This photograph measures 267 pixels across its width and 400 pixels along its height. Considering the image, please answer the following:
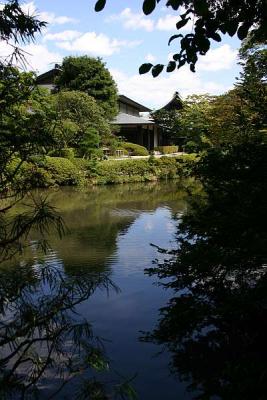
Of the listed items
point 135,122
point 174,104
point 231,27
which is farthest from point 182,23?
point 174,104

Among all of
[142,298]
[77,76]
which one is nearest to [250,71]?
[142,298]

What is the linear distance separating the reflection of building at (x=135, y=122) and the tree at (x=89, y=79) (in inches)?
71.7

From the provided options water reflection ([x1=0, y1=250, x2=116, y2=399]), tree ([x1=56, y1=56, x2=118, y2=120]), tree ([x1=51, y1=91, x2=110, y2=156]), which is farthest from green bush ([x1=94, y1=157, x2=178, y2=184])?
water reflection ([x1=0, y1=250, x2=116, y2=399])

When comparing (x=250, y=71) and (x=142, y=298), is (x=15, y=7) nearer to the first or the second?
(x=142, y=298)

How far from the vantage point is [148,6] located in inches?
88.0

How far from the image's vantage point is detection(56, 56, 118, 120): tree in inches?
1240

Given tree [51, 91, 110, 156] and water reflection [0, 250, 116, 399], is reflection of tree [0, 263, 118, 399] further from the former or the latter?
tree [51, 91, 110, 156]

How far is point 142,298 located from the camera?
23.3 feet

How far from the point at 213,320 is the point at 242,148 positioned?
1.85m

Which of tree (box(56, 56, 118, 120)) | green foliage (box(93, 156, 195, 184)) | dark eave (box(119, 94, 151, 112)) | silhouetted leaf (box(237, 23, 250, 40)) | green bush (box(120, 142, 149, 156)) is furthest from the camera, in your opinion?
dark eave (box(119, 94, 151, 112))

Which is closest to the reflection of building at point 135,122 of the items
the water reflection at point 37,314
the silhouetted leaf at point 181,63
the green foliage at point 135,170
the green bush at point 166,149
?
the green bush at point 166,149

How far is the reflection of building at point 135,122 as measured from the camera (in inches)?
1391

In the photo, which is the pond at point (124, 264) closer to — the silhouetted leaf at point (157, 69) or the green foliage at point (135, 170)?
the silhouetted leaf at point (157, 69)

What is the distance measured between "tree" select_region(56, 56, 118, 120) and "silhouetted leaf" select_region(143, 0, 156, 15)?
29.9 metres
